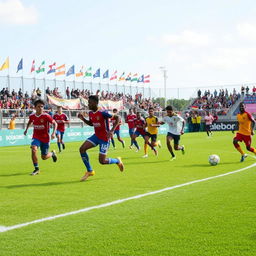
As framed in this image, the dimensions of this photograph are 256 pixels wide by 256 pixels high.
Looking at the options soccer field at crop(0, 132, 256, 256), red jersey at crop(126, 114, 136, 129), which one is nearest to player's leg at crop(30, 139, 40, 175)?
soccer field at crop(0, 132, 256, 256)

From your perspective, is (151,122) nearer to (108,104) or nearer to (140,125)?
(140,125)

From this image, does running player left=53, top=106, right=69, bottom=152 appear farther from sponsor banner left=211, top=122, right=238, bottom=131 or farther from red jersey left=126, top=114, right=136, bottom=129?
sponsor banner left=211, top=122, right=238, bottom=131

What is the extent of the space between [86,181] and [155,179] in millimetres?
1671

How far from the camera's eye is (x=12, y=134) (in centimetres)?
2945

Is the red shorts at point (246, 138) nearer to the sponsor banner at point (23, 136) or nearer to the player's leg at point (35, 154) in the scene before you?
the player's leg at point (35, 154)

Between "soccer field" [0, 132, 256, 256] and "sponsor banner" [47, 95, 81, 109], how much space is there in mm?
26784

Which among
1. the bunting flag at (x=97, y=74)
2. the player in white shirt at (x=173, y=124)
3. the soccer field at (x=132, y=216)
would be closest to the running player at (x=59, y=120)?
the player in white shirt at (x=173, y=124)

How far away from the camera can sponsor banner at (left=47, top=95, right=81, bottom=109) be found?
121 feet

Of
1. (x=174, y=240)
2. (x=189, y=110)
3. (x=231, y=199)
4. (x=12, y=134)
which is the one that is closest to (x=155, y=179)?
(x=231, y=199)

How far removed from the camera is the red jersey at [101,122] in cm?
1012

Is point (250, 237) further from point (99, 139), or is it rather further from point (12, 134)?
point (12, 134)

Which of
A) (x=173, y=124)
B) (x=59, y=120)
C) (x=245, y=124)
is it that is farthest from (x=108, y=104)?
(x=245, y=124)

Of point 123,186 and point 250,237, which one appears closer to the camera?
point 250,237

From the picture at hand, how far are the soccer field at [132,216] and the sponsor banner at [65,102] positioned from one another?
2678 cm
